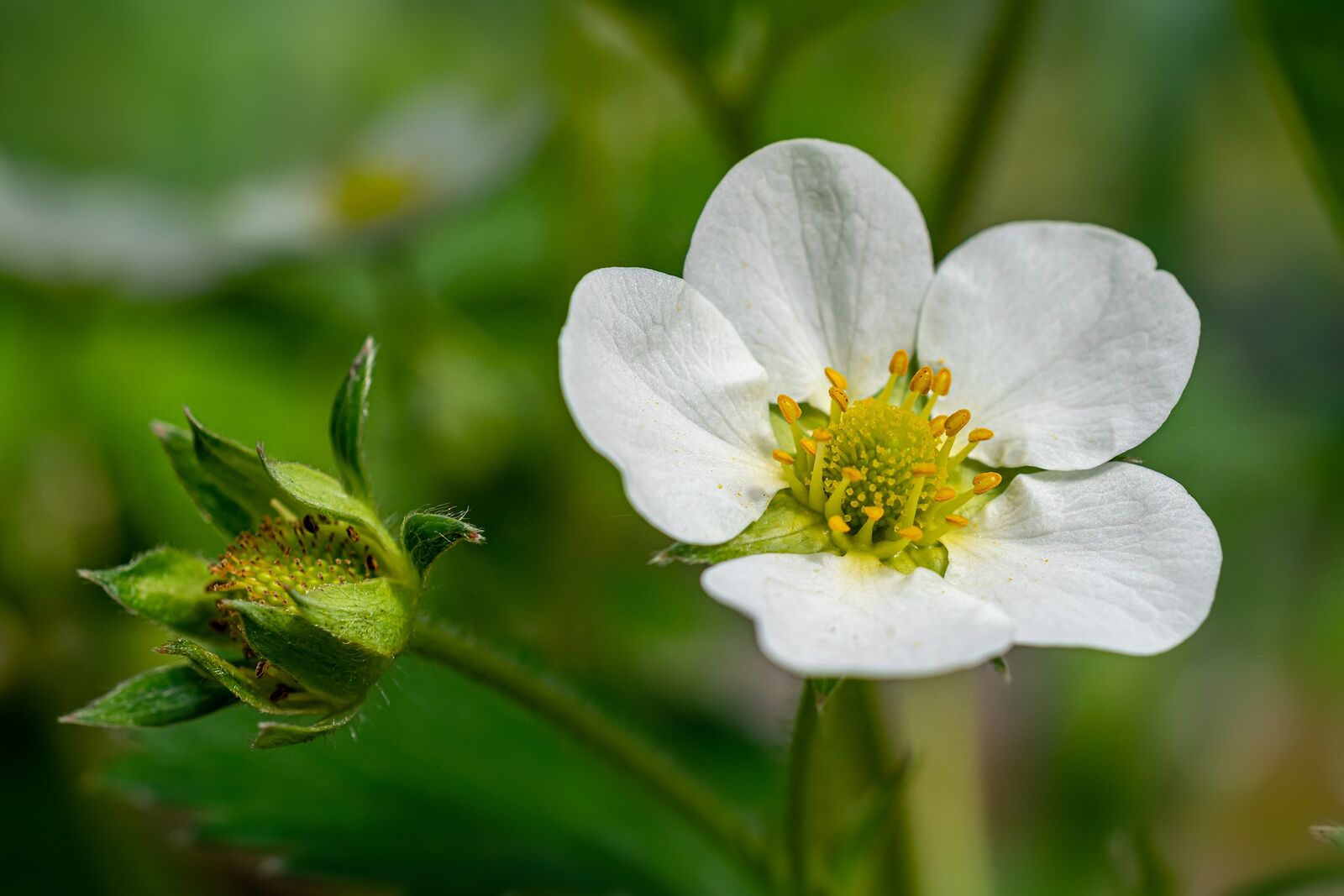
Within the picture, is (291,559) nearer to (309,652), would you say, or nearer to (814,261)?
(309,652)

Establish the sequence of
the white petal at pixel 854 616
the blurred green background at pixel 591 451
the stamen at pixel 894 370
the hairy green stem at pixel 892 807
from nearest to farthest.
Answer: the white petal at pixel 854 616
the stamen at pixel 894 370
the hairy green stem at pixel 892 807
the blurred green background at pixel 591 451

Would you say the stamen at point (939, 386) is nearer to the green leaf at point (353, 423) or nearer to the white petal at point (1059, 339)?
the white petal at point (1059, 339)

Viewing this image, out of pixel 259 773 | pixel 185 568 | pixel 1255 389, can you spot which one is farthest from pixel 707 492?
pixel 1255 389

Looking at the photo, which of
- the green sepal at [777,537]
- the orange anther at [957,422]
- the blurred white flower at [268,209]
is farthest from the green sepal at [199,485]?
the blurred white flower at [268,209]

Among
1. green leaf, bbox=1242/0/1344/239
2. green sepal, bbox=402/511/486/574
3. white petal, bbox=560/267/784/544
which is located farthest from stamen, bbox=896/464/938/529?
green leaf, bbox=1242/0/1344/239

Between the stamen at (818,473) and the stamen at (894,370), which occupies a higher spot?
the stamen at (894,370)

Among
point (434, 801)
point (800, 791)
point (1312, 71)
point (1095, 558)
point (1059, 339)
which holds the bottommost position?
point (434, 801)

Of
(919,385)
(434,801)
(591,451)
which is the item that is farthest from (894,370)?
(591,451)
